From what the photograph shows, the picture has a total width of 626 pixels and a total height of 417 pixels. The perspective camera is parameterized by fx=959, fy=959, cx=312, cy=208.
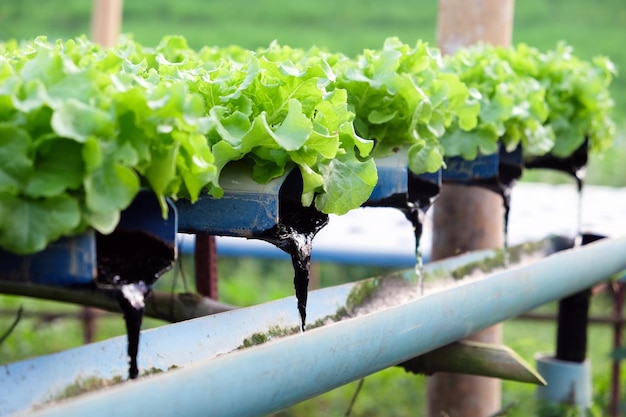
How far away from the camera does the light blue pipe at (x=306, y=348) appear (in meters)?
0.97

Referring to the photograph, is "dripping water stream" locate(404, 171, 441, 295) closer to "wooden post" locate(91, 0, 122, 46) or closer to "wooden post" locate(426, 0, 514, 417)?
"wooden post" locate(426, 0, 514, 417)

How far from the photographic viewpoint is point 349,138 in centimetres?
142

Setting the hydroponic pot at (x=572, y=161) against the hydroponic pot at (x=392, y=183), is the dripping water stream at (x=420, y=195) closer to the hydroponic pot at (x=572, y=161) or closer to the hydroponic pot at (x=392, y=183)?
the hydroponic pot at (x=392, y=183)

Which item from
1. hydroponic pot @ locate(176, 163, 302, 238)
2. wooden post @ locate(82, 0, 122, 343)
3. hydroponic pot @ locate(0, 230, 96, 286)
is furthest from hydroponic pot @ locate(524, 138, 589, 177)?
wooden post @ locate(82, 0, 122, 343)

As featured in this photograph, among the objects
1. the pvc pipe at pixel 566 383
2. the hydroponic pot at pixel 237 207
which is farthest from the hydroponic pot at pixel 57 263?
the pvc pipe at pixel 566 383

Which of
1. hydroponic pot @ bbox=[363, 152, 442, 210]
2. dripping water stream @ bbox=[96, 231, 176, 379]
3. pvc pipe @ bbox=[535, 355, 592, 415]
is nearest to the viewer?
dripping water stream @ bbox=[96, 231, 176, 379]

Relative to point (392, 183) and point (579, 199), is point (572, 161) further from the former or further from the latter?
point (392, 183)

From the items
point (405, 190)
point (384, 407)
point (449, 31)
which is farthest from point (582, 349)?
point (384, 407)

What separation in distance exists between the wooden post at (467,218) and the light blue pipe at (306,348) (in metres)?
0.53

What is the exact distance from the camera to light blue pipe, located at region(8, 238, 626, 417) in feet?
3.19

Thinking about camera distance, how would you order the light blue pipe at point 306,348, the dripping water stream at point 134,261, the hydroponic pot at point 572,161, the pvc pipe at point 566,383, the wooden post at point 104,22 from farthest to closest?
the wooden post at point 104,22 < the pvc pipe at point 566,383 < the hydroponic pot at point 572,161 < the dripping water stream at point 134,261 < the light blue pipe at point 306,348

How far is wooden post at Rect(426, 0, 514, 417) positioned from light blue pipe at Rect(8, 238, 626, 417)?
0.53 metres

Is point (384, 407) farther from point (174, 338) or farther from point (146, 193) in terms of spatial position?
point (146, 193)

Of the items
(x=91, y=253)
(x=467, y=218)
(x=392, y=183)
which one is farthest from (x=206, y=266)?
(x=91, y=253)
